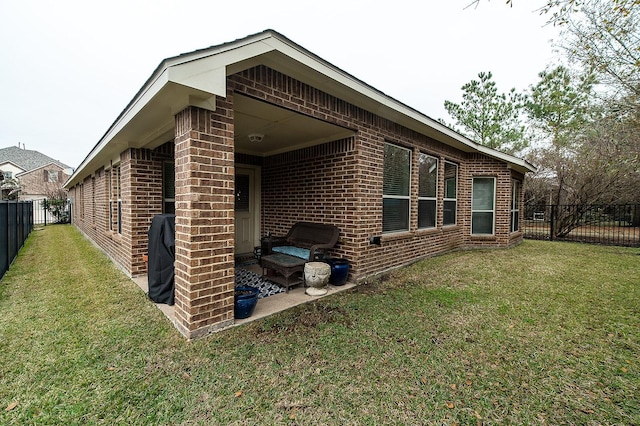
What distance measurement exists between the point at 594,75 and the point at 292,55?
8.88 meters

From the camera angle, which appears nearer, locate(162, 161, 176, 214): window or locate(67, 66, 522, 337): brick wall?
locate(67, 66, 522, 337): brick wall

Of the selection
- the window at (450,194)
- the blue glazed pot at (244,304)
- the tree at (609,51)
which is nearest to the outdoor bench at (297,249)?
the blue glazed pot at (244,304)

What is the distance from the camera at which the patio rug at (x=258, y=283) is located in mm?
4312

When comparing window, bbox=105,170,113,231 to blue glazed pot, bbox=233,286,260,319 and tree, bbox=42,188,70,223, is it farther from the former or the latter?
tree, bbox=42,188,70,223

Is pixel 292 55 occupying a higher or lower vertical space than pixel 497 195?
higher

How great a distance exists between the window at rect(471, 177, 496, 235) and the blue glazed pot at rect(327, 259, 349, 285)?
5.84 m

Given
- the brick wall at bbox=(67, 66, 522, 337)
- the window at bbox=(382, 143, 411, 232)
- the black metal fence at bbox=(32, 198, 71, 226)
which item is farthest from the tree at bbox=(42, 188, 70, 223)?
the window at bbox=(382, 143, 411, 232)

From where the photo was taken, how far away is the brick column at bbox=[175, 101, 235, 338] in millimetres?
2805

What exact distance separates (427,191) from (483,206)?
3.00m

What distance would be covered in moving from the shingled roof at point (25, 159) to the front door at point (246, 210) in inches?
1459

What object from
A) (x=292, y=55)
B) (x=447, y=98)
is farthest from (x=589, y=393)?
(x=447, y=98)

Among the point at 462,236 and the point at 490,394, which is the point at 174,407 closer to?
the point at 490,394

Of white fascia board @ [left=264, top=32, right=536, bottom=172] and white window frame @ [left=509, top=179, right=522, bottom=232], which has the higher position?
white fascia board @ [left=264, top=32, right=536, bottom=172]

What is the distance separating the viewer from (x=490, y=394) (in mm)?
2072
